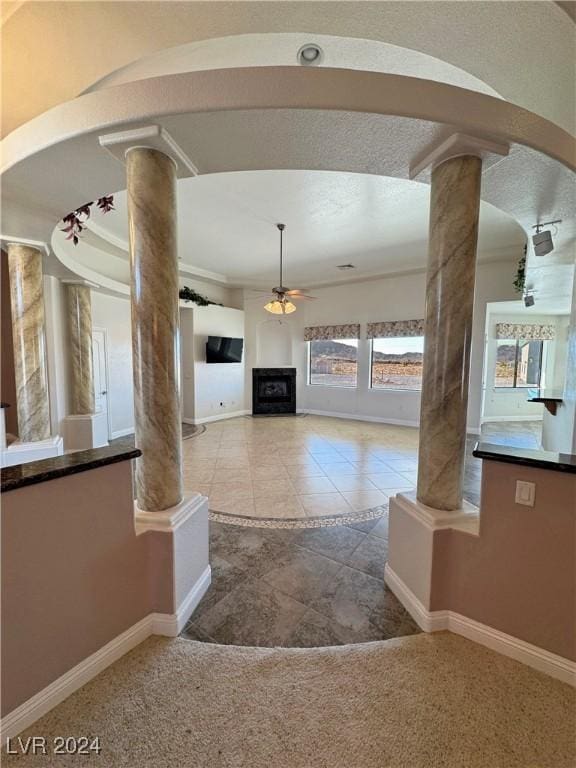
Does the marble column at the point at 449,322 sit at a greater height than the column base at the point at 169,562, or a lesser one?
greater

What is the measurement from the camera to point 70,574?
4.52 ft

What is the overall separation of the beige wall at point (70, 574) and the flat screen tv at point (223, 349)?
5.56 m

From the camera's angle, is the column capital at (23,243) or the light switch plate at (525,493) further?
the column capital at (23,243)

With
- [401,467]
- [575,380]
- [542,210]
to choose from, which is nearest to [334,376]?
[401,467]

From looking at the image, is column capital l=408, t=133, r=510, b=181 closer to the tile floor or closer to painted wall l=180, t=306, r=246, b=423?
the tile floor

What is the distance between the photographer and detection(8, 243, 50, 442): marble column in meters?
3.16

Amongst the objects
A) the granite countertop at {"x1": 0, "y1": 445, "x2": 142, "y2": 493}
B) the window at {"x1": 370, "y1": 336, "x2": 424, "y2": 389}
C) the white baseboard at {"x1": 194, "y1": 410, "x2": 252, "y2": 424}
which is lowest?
the white baseboard at {"x1": 194, "y1": 410, "x2": 252, "y2": 424}

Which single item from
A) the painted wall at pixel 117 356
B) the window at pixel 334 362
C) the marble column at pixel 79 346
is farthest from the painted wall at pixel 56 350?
the window at pixel 334 362

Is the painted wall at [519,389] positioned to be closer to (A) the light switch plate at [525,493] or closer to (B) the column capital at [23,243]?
(A) the light switch plate at [525,493]

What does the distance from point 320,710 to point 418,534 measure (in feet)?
3.02

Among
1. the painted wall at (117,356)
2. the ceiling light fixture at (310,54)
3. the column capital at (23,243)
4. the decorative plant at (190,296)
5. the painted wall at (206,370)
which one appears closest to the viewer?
the ceiling light fixture at (310,54)

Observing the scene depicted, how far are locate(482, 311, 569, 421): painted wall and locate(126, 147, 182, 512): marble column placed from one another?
7.37 meters

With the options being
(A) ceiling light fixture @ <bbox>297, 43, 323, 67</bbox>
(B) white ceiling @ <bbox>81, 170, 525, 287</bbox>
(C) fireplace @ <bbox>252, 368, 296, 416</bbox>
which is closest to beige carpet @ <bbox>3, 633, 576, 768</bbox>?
(A) ceiling light fixture @ <bbox>297, 43, 323, 67</bbox>

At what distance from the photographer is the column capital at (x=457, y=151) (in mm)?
1528
